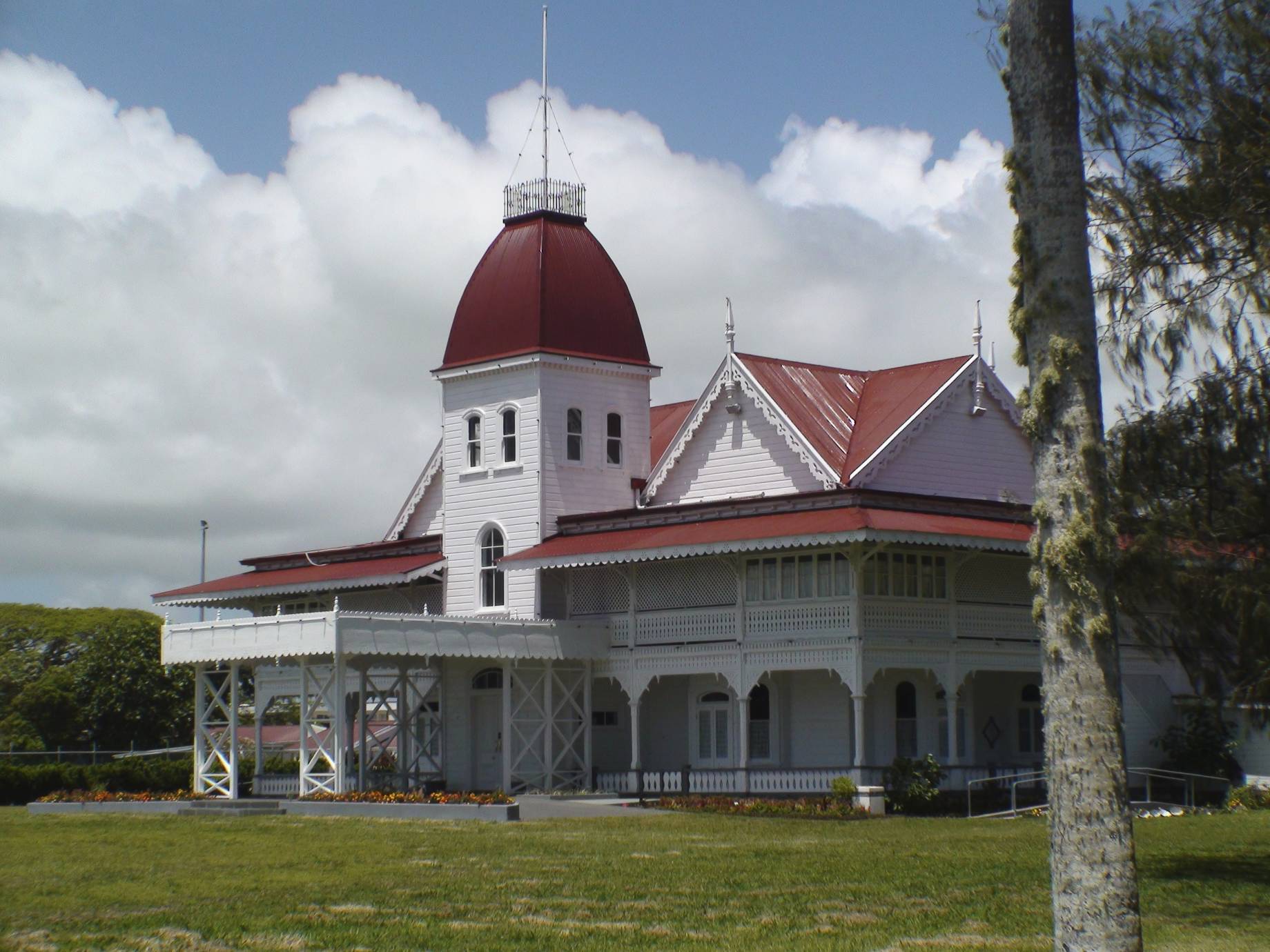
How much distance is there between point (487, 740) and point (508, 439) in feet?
24.4

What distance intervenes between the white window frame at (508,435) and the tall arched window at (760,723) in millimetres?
8305

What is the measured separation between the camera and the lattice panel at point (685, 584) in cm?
3825

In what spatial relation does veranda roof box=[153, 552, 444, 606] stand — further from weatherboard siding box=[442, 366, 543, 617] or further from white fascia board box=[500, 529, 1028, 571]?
white fascia board box=[500, 529, 1028, 571]

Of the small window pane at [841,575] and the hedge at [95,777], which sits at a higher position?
the small window pane at [841,575]

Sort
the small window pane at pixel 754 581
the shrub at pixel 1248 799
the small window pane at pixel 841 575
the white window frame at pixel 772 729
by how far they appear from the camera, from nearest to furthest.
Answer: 1. the shrub at pixel 1248 799
2. the small window pane at pixel 841 575
3. the small window pane at pixel 754 581
4. the white window frame at pixel 772 729

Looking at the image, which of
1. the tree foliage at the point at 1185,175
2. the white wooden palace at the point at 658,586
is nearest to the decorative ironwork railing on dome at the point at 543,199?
the white wooden palace at the point at 658,586

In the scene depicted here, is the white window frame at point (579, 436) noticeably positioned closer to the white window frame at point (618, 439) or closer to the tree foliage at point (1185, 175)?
the white window frame at point (618, 439)

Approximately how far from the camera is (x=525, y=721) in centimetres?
4047

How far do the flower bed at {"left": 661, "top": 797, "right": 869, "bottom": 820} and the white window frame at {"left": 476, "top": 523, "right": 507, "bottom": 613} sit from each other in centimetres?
882

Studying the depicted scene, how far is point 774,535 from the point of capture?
35.0 meters

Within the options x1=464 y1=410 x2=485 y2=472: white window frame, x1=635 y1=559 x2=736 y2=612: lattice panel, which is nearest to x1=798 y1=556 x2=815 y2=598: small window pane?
x1=635 y1=559 x2=736 y2=612: lattice panel

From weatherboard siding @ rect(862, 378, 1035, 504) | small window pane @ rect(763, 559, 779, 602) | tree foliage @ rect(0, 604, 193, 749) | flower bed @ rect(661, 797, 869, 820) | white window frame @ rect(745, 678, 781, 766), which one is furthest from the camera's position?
tree foliage @ rect(0, 604, 193, 749)

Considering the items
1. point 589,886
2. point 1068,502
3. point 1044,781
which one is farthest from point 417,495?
point 1068,502

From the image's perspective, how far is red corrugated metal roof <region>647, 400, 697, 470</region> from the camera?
46594mm
